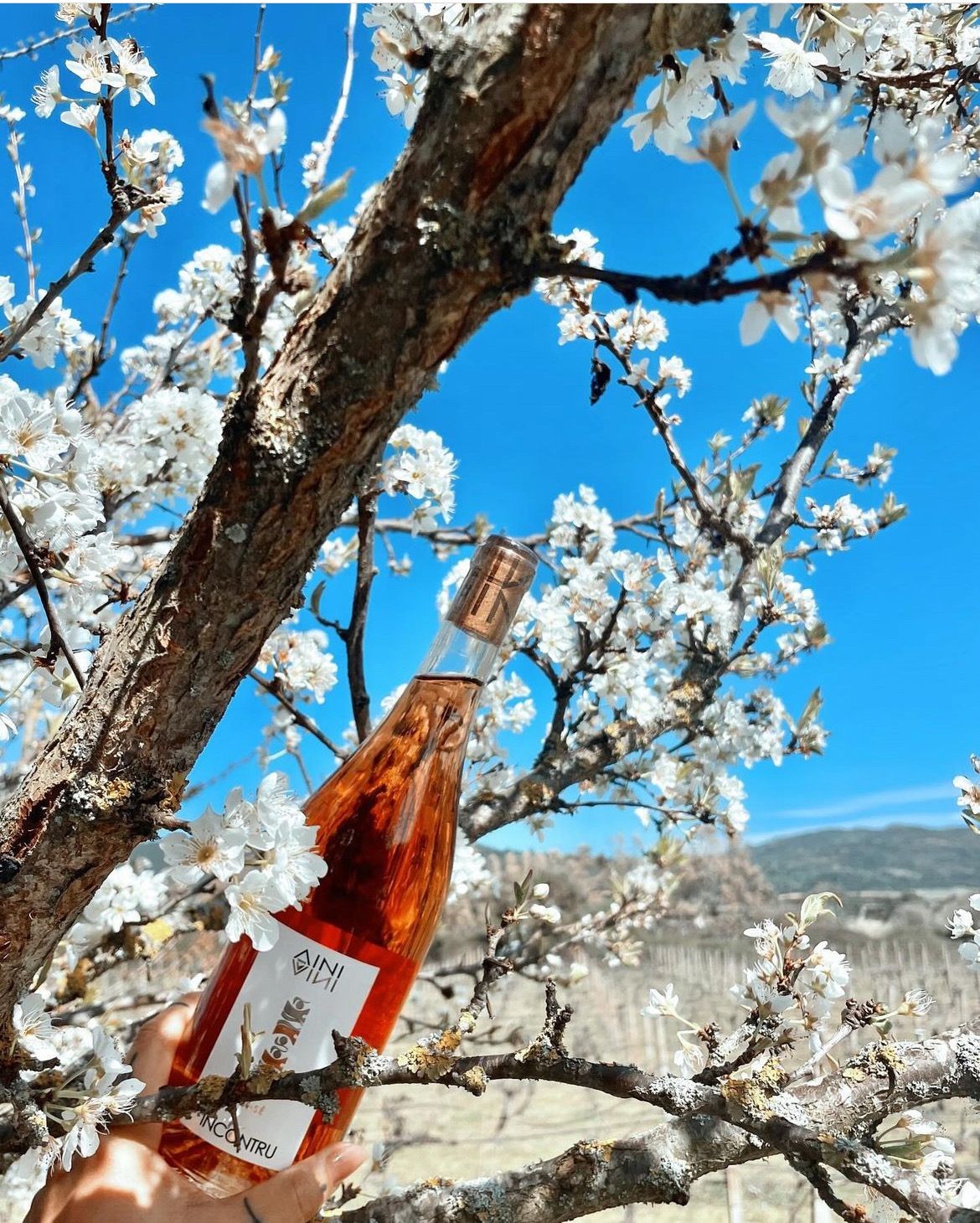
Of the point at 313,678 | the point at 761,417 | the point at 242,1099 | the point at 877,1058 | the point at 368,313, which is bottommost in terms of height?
the point at 242,1099

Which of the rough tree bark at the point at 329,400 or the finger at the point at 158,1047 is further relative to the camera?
the finger at the point at 158,1047

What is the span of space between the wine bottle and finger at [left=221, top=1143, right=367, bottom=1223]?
5 cm

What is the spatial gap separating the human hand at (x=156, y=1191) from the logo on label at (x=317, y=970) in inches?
6.4

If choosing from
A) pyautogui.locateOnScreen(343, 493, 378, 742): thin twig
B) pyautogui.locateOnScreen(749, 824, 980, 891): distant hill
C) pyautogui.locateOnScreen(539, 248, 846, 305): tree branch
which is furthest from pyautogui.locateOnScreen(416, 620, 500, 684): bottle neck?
pyautogui.locateOnScreen(749, 824, 980, 891): distant hill

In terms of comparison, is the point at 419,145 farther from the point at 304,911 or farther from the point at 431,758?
the point at 431,758

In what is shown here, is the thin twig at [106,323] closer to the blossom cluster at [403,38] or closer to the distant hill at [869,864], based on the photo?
the blossom cluster at [403,38]

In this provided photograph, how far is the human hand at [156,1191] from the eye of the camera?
0.81m

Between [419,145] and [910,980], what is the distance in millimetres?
6741

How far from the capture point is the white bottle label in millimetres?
902

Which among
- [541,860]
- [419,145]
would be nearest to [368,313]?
[419,145]

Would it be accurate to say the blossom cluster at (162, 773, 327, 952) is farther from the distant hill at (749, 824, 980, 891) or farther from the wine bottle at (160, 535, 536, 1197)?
the distant hill at (749, 824, 980, 891)

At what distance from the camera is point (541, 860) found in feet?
36.8

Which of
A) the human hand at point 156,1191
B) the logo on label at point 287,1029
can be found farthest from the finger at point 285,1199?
the logo on label at point 287,1029

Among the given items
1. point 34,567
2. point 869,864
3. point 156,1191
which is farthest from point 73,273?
point 869,864
